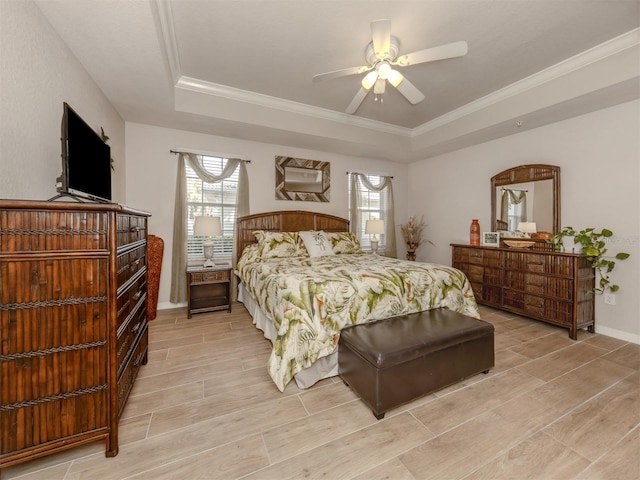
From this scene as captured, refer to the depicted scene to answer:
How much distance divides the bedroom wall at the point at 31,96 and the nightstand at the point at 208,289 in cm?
171

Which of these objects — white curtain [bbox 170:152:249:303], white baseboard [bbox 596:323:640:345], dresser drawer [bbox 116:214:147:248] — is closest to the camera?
dresser drawer [bbox 116:214:147:248]

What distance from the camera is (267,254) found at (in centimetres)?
365

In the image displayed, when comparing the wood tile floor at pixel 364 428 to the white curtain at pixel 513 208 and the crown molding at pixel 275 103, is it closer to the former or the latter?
the white curtain at pixel 513 208

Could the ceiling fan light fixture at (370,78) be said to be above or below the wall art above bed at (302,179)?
above

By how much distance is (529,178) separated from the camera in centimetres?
367

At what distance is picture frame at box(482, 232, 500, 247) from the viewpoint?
3902 millimetres

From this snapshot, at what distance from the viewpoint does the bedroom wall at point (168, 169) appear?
144 inches

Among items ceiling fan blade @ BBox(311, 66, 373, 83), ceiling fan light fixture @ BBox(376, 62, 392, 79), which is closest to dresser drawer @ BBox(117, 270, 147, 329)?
ceiling fan blade @ BBox(311, 66, 373, 83)

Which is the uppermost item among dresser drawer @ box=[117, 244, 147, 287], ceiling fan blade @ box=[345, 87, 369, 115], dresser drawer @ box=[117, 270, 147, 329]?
ceiling fan blade @ box=[345, 87, 369, 115]

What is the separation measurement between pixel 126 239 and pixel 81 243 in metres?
0.34

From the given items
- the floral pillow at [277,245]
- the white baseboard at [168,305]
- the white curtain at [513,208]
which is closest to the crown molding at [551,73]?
the white curtain at [513,208]

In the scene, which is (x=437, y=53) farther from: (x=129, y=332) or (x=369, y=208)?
(x=369, y=208)

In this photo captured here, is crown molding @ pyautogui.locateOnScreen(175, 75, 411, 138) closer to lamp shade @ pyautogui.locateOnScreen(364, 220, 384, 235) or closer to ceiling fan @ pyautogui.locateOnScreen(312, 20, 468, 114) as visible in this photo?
ceiling fan @ pyautogui.locateOnScreen(312, 20, 468, 114)

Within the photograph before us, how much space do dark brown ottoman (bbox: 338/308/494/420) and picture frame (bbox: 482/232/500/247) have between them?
2.23m
